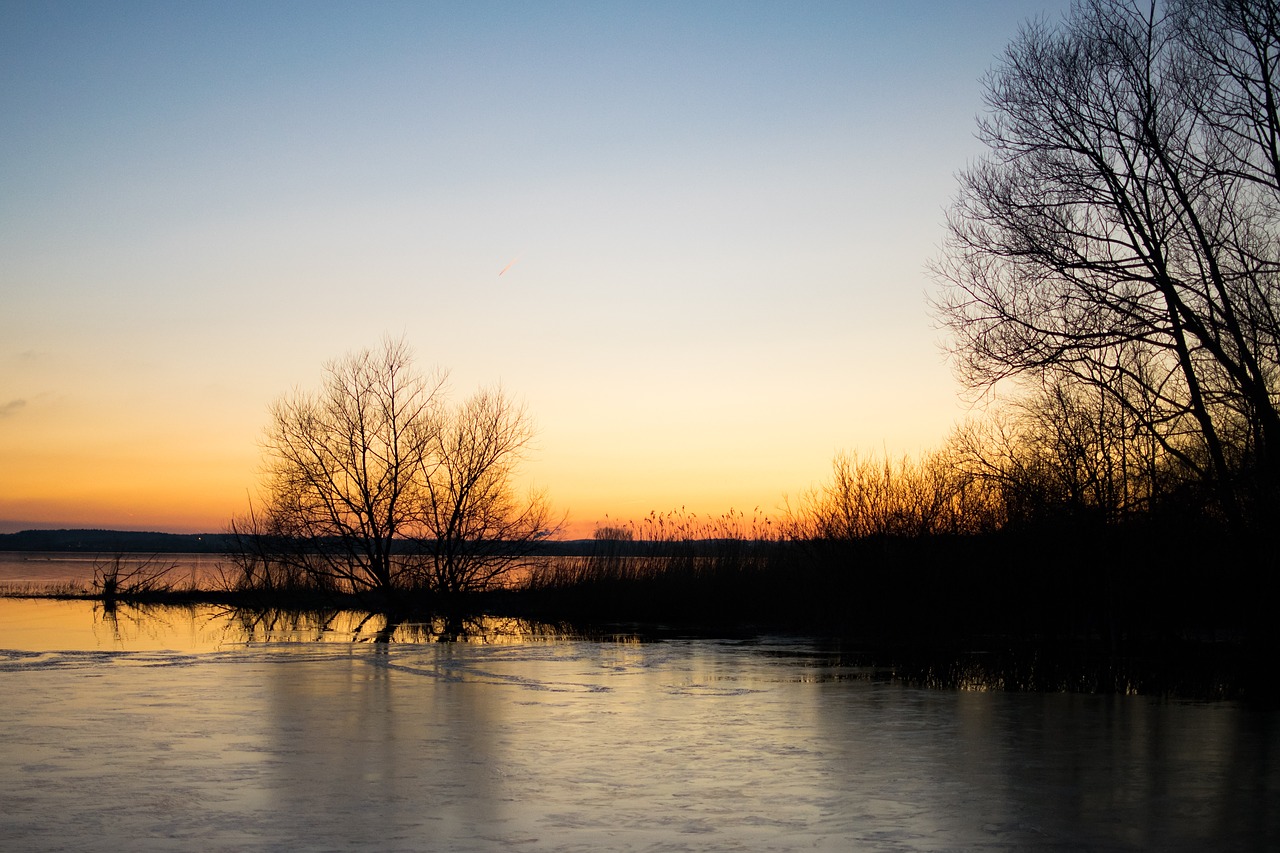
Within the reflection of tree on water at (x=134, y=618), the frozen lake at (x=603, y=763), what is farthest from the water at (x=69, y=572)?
the frozen lake at (x=603, y=763)

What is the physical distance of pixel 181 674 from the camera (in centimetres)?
1245

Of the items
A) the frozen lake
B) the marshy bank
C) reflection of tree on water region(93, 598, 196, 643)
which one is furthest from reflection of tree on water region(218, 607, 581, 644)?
the frozen lake

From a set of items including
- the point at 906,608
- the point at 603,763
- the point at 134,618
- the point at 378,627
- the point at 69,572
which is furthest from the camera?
the point at 69,572

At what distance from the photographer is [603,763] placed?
745cm

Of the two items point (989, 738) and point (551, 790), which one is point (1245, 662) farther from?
point (551, 790)

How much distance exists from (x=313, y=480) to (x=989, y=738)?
60.3ft

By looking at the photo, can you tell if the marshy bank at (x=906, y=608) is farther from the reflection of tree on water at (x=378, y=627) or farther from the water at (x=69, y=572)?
the water at (x=69, y=572)

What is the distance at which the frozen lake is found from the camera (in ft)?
18.4

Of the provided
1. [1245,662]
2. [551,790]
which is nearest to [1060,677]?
[1245,662]

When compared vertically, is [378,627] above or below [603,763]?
below

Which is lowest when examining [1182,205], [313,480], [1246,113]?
[313,480]

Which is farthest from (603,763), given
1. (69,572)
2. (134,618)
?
(69,572)

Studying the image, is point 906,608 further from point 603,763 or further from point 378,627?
point 603,763

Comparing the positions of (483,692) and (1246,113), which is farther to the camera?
(1246,113)
